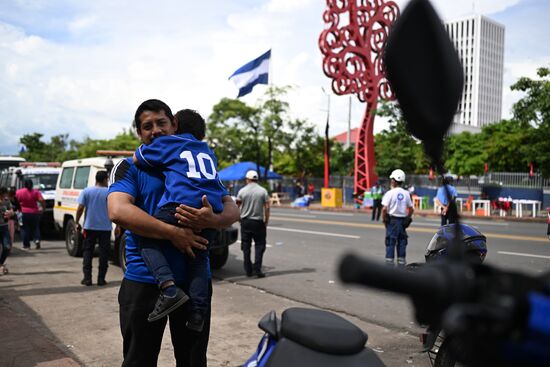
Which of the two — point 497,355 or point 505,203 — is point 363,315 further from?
point 505,203

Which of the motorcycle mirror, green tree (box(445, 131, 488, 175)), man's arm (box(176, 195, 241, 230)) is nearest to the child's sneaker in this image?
man's arm (box(176, 195, 241, 230))

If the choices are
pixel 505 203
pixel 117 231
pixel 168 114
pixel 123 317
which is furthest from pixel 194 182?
pixel 505 203

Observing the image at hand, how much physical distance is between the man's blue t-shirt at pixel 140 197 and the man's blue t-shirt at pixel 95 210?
5.86m

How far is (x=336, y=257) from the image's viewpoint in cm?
383

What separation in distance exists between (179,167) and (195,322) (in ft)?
2.48

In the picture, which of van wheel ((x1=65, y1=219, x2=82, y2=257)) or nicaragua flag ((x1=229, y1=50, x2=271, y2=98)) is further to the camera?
nicaragua flag ((x1=229, y1=50, x2=271, y2=98))

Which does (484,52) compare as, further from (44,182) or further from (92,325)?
(44,182)

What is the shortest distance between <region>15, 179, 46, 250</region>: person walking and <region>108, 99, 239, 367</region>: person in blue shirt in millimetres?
10081

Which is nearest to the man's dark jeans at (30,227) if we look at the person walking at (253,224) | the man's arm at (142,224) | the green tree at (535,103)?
the person walking at (253,224)

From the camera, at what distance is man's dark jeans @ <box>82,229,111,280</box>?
7.78 metres

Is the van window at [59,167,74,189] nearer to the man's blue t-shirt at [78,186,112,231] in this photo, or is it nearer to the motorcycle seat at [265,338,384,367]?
the man's blue t-shirt at [78,186,112,231]

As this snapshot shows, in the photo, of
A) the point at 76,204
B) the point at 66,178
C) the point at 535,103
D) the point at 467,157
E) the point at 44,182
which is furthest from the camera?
the point at 467,157

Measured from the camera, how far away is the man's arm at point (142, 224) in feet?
8.21

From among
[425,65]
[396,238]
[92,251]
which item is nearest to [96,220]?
[92,251]
